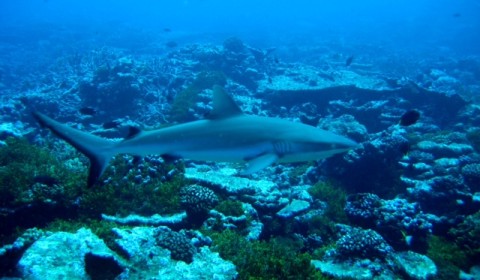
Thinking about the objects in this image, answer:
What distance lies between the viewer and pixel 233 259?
5.66 meters

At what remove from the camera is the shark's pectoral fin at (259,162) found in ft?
12.6

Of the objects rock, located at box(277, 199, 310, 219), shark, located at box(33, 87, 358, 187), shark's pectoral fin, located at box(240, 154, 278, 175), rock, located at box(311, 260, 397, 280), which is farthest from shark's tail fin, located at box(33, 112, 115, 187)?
rock, located at box(277, 199, 310, 219)

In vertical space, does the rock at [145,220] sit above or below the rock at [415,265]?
above

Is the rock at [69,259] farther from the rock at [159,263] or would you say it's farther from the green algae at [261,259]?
the green algae at [261,259]

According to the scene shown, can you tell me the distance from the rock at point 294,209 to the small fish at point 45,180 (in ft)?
17.9

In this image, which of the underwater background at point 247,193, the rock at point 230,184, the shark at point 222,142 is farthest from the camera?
the rock at point 230,184

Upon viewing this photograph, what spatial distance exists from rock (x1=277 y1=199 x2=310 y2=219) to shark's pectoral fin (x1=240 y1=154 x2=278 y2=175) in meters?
4.20

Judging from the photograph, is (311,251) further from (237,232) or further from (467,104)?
(467,104)

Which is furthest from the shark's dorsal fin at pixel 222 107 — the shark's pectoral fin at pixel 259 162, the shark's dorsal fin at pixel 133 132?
the shark's dorsal fin at pixel 133 132

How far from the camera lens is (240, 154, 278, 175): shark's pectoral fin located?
3846 millimetres

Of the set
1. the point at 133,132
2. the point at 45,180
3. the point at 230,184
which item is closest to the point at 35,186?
the point at 45,180

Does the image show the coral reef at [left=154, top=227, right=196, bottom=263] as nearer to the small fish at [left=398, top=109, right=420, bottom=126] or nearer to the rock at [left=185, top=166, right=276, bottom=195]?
the rock at [left=185, top=166, right=276, bottom=195]

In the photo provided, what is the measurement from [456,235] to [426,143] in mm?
6226

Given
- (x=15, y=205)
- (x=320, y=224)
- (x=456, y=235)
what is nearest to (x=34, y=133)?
(x=15, y=205)
